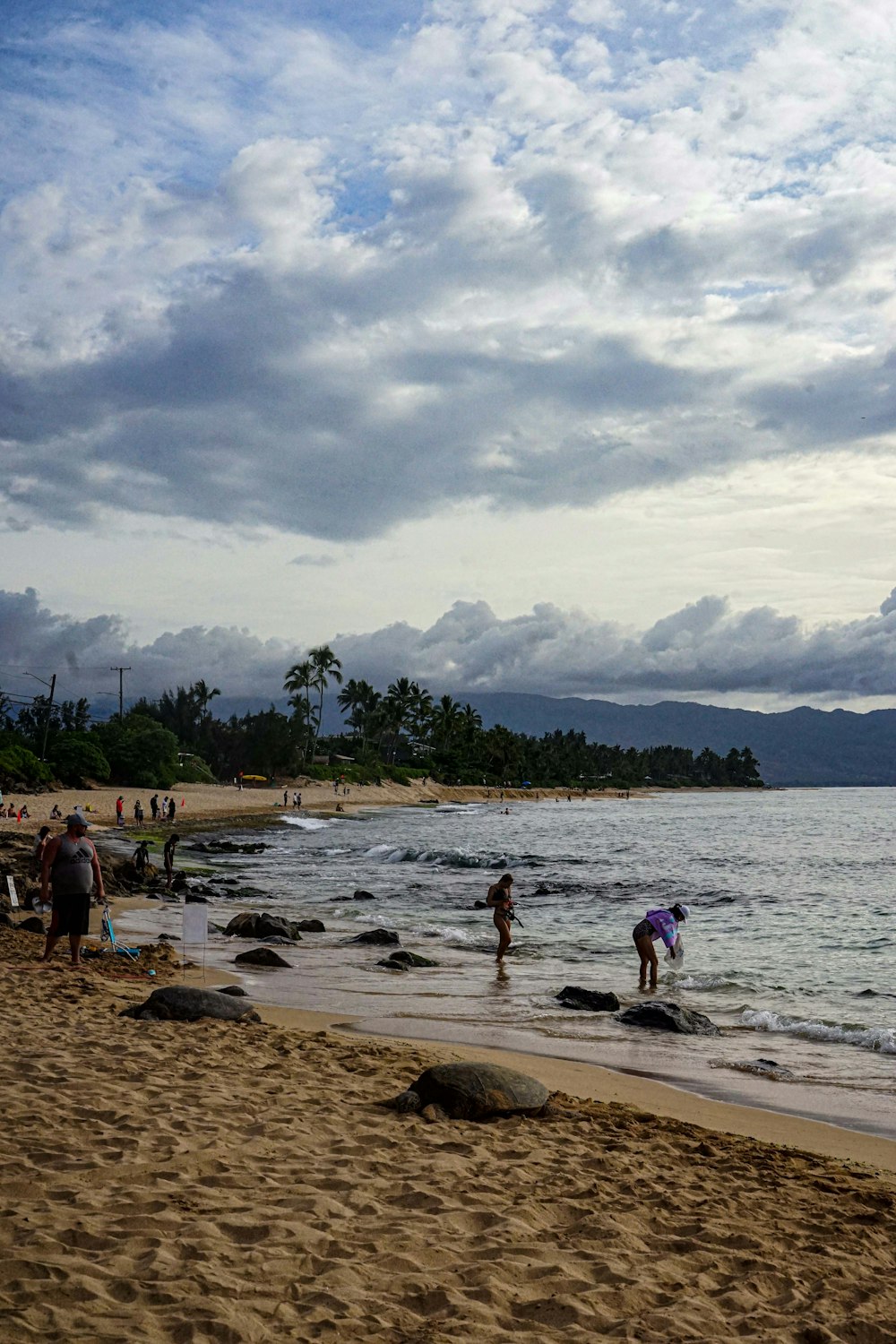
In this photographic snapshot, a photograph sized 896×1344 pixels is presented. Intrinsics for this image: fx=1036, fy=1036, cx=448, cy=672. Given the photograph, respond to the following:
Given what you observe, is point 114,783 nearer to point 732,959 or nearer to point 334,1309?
point 732,959

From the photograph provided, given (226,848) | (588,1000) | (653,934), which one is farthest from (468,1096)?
(226,848)

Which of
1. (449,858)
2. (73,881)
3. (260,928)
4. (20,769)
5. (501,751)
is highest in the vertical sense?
(73,881)

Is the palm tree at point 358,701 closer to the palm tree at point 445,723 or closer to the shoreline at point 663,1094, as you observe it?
the palm tree at point 445,723

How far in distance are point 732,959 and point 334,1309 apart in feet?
49.8

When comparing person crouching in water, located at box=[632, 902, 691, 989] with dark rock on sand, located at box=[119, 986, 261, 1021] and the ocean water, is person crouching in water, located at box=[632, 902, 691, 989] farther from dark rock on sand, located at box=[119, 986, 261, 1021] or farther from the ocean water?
dark rock on sand, located at box=[119, 986, 261, 1021]

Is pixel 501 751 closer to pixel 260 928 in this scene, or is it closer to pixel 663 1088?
pixel 260 928

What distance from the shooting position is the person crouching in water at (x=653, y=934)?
14680mm

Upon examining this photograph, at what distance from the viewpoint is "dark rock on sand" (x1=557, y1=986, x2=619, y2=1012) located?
13141 millimetres

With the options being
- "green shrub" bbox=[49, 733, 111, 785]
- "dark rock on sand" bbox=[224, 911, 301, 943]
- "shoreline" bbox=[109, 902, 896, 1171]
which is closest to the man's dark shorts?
"shoreline" bbox=[109, 902, 896, 1171]

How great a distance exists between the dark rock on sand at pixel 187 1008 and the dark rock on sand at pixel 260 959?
5.44 metres

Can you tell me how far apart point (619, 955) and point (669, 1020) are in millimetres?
6207

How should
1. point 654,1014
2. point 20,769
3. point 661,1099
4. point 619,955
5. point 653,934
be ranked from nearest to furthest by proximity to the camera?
point 661,1099 < point 654,1014 < point 653,934 < point 619,955 < point 20,769

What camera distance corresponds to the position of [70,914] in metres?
12.8

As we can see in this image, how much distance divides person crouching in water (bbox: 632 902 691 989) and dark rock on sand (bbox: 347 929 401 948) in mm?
5361
